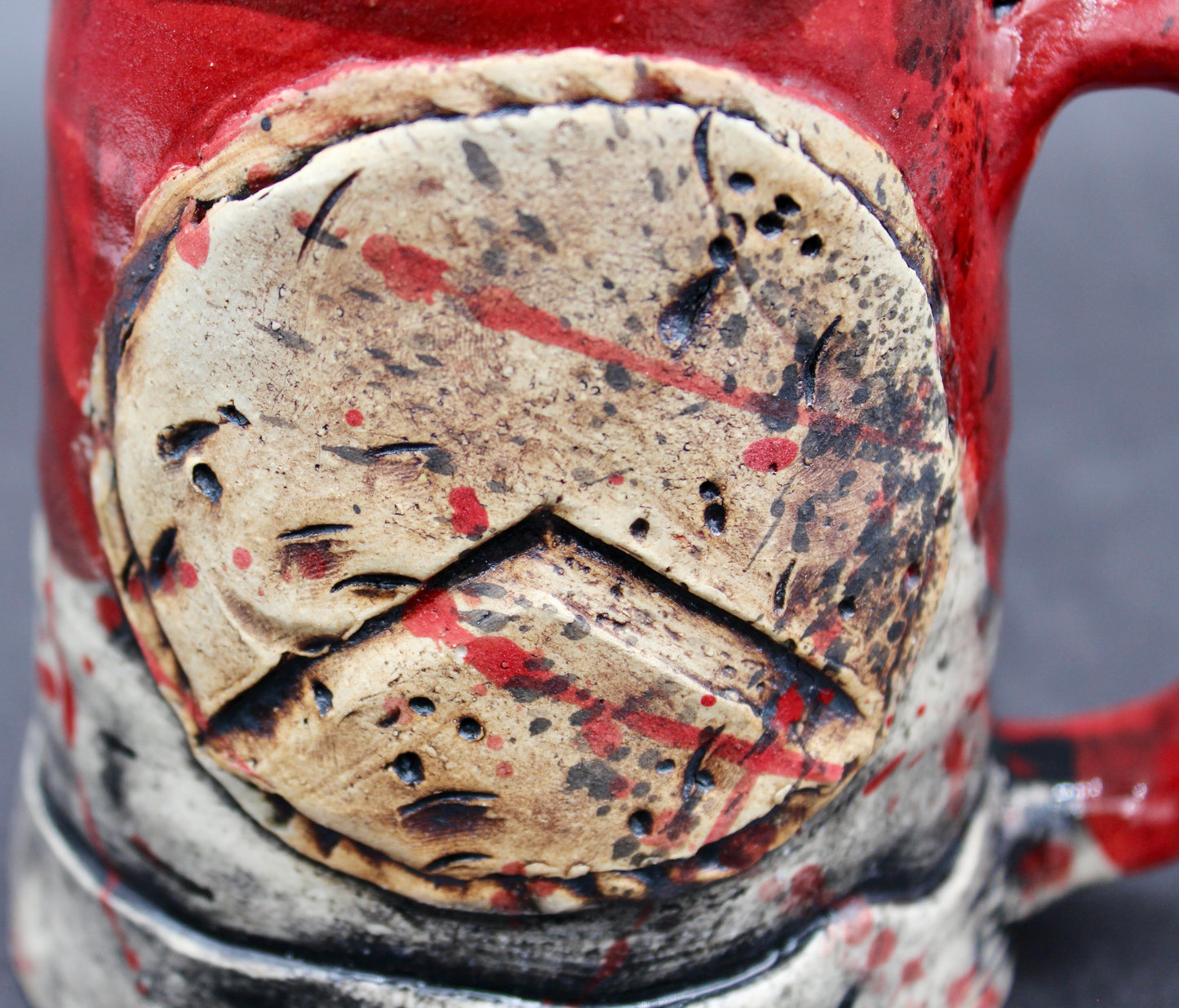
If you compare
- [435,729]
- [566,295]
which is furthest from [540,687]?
[566,295]

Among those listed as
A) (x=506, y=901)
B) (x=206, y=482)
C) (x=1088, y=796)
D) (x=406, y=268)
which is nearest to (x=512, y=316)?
(x=406, y=268)

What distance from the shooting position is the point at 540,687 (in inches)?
20.8

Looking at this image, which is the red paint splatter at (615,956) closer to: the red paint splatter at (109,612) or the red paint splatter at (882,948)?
the red paint splatter at (882,948)

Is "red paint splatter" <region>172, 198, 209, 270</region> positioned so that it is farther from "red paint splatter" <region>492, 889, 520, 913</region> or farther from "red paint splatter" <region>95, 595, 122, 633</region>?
"red paint splatter" <region>492, 889, 520, 913</region>

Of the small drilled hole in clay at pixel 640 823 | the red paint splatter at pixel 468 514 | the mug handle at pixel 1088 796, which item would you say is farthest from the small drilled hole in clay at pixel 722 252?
the mug handle at pixel 1088 796

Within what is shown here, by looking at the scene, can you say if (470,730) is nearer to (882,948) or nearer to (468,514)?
(468,514)

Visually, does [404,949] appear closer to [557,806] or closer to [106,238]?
[557,806]

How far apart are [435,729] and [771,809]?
0.50 feet

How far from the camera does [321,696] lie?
548 mm

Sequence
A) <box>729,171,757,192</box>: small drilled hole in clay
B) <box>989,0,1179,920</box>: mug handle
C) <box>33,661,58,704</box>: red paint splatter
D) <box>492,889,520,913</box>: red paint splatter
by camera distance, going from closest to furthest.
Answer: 1. <box>729,171,757,192</box>: small drilled hole in clay
2. <box>492,889,520,913</box>: red paint splatter
3. <box>33,661,58,704</box>: red paint splatter
4. <box>989,0,1179,920</box>: mug handle

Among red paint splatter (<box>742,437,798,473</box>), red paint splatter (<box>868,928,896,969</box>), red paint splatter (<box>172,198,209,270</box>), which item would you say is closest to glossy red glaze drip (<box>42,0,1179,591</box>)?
red paint splatter (<box>172,198,209,270</box>)

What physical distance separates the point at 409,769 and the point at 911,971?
1.06ft

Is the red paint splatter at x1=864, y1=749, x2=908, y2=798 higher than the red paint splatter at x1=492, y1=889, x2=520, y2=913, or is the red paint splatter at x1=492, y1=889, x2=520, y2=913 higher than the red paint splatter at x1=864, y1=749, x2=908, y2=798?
the red paint splatter at x1=864, y1=749, x2=908, y2=798

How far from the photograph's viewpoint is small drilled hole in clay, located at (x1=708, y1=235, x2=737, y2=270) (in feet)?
1.59
